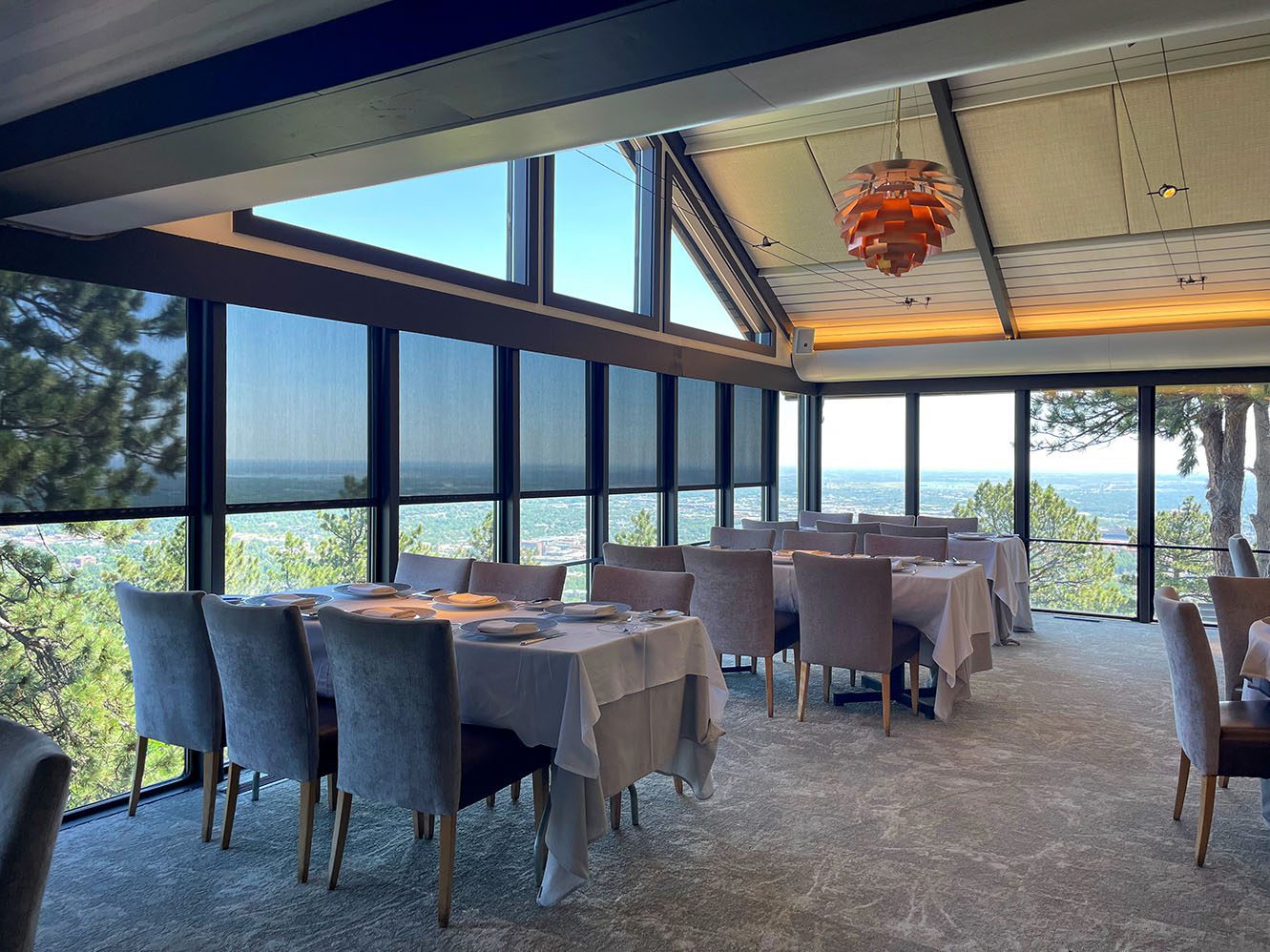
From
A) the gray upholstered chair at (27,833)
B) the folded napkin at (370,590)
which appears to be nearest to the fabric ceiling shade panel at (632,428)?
the folded napkin at (370,590)

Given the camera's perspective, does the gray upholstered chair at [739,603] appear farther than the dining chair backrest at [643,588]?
Yes

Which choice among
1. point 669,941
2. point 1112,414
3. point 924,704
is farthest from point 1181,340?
point 669,941

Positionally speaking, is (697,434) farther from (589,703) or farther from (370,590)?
(589,703)

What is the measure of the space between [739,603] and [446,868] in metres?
2.83

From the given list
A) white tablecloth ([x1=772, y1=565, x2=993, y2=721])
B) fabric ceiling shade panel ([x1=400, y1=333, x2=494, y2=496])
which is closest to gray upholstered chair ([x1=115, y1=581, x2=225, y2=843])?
fabric ceiling shade panel ([x1=400, y1=333, x2=494, y2=496])

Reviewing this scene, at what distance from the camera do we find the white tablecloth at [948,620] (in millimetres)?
5121

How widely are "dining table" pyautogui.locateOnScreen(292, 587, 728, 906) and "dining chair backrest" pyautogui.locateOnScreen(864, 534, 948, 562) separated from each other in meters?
3.20

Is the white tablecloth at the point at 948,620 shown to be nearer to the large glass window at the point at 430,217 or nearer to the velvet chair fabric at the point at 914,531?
the velvet chair fabric at the point at 914,531

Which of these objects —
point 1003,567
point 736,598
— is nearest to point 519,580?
point 736,598

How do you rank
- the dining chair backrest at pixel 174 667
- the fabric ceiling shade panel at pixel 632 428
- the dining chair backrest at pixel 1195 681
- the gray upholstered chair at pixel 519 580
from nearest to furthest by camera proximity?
the dining chair backrest at pixel 1195 681
the dining chair backrest at pixel 174 667
the gray upholstered chair at pixel 519 580
the fabric ceiling shade panel at pixel 632 428

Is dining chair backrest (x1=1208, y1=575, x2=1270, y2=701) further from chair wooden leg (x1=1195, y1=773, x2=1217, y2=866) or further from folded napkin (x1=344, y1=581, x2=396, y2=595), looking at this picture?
folded napkin (x1=344, y1=581, x2=396, y2=595)

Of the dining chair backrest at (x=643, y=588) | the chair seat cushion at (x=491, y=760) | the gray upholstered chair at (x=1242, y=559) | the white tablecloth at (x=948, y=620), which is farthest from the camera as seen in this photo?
the gray upholstered chair at (x=1242, y=559)

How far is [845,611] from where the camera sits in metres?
5.03

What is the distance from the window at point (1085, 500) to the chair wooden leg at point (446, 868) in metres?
8.05
